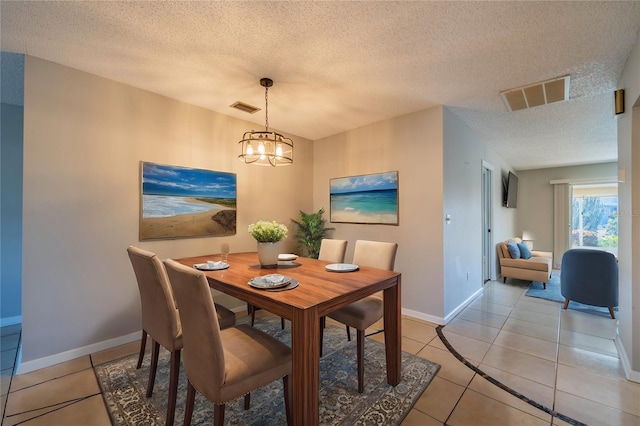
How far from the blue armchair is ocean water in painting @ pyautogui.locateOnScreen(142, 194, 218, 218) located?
15.3 ft

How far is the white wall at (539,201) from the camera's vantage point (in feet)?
22.1

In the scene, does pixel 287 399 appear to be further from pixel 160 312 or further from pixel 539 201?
pixel 539 201

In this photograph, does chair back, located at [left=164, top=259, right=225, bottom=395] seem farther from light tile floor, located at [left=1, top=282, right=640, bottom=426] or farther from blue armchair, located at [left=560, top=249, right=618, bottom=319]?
blue armchair, located at [left=560, top=249, right=618, bottom=319]

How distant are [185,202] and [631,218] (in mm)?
3942

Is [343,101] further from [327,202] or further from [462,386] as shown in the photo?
[462,386]

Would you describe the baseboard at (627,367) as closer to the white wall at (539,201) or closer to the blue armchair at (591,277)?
the blue armchair at (591,277)

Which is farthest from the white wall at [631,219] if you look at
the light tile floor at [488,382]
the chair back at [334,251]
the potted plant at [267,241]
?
the potted plant at [267,241]

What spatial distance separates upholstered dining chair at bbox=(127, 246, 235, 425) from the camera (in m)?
1.54

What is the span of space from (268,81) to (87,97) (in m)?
1.61

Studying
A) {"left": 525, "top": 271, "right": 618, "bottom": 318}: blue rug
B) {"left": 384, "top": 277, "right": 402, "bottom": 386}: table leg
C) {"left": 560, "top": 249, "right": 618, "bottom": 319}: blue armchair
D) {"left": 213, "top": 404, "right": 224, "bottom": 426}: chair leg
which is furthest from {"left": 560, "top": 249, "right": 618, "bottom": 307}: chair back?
{"left": 213, "top": 404, "right": 224, "bottom": 426}: chair leg

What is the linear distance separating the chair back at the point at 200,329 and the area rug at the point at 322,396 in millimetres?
561

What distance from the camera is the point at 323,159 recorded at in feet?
14.3

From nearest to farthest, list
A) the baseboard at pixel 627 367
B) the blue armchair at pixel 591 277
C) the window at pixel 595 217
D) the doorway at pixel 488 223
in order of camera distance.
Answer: the baseboard at pixel 627 367, the blue armchair at pixel 591 277, the doorway at pixel 488 223, the window at pixel 595 217

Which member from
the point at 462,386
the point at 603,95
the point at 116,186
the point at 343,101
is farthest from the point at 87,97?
the point at 603,95
